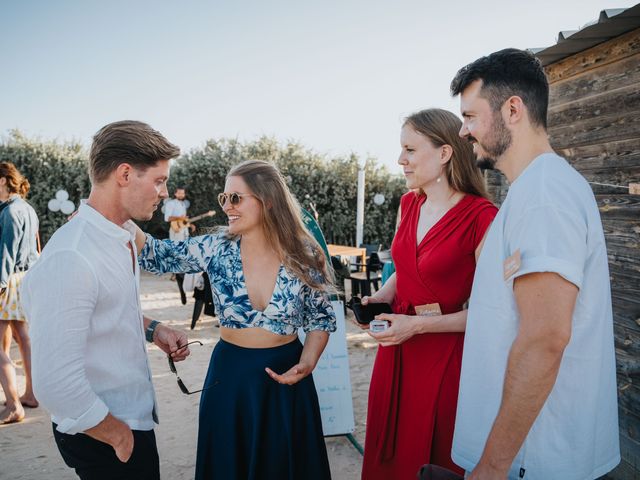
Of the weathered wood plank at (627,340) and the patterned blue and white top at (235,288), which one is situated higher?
the patterned blue and white top at (235,288)

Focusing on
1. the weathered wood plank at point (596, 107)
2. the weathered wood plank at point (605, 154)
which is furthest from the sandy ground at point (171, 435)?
the weathered wood plank at point (596, 107)

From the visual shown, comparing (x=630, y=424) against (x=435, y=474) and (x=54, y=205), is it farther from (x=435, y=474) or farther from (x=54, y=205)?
(x=54, y=205)

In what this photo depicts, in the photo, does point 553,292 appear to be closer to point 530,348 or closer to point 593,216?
point 530,348

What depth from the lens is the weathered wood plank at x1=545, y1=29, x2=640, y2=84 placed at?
10.4ft

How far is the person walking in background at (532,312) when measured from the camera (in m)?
1.11

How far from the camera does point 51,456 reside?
3.90 metres

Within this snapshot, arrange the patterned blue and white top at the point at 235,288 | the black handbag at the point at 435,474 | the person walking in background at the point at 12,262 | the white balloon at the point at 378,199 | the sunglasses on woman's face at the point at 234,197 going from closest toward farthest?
1. the black handbag at the point at 435,474
2. the patterned blue and white top at the point at 235,288
3. the sunglasses on woman's face at the point at 234,197
4. the person walking in background at the point at 12,262
5. the white balloon at the point at 378,199

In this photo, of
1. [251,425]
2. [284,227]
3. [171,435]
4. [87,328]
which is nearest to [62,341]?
[87,328]

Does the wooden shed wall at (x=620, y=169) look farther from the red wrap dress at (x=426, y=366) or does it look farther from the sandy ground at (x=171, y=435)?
the sandy ground at (x=171, y=435)

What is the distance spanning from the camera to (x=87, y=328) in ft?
4.59

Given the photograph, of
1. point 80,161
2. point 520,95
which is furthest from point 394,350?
point 80,161

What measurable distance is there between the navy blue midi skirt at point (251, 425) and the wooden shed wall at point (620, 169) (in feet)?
8.46

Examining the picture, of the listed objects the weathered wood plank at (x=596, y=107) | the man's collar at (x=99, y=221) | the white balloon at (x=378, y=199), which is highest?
the weathered wood plank at (x=596, y=107)

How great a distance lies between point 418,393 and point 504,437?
3.09ft
